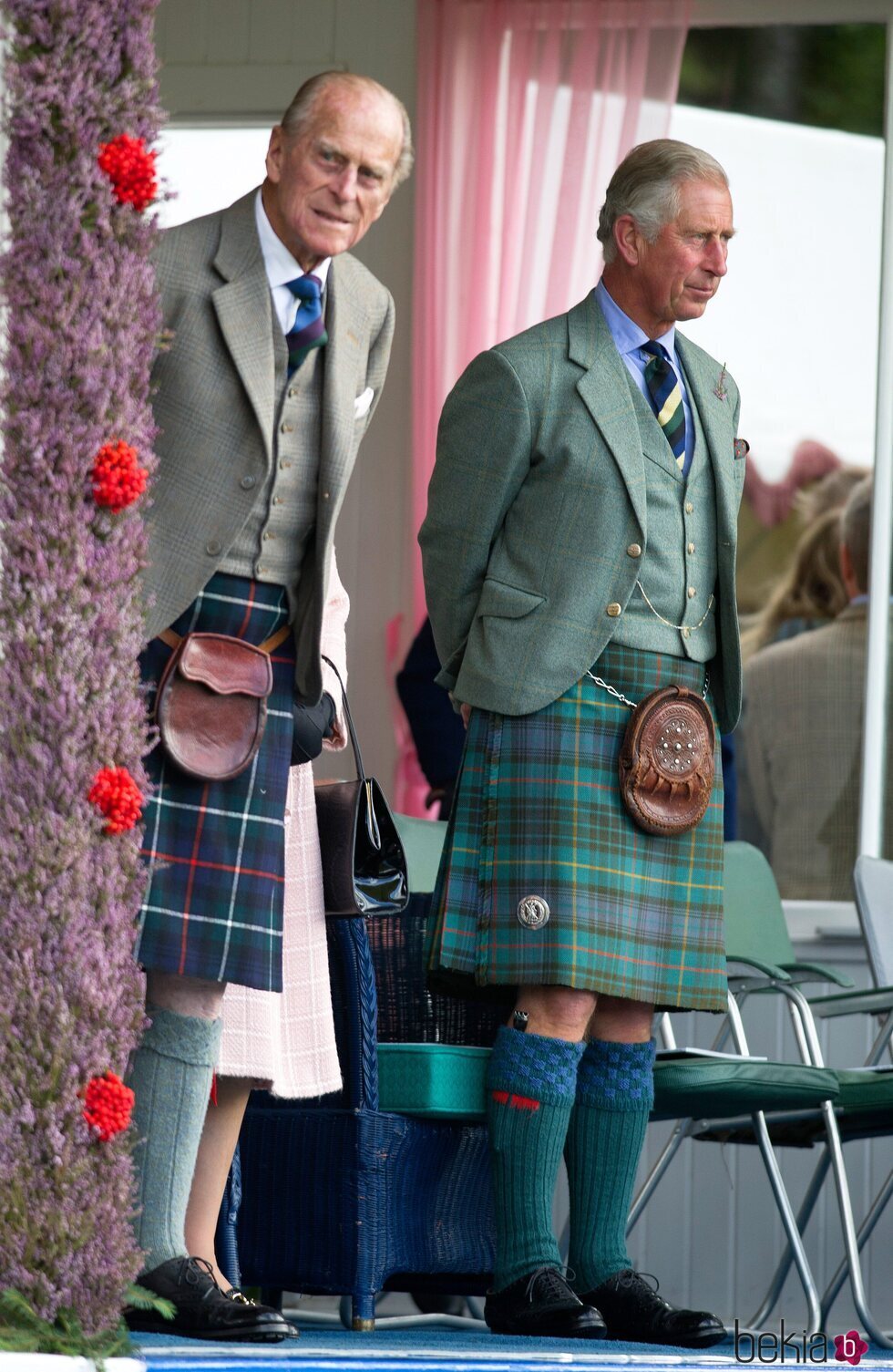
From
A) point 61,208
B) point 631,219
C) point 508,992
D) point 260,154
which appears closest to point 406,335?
point 260,154

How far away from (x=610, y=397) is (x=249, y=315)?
0.76 m

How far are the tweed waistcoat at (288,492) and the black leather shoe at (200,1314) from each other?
3.01 feet

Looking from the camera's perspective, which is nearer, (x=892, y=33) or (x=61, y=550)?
(x=61, y=550)

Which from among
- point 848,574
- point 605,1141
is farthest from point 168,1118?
point 848,574

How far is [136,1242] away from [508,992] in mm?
883

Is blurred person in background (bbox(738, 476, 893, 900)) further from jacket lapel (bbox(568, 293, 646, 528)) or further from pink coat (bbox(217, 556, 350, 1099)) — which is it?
pink coat (bbox(217, 556, 350, 1099))

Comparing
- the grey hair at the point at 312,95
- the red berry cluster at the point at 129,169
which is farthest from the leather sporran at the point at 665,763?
the red berry cluster at the point at 129,169

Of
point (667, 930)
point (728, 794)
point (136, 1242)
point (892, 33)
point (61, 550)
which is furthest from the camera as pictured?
point (892, 33)

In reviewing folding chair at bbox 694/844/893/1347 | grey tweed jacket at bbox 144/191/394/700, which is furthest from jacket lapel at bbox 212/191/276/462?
folding chair at bbox 694/844/893/1347

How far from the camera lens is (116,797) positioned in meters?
2.35

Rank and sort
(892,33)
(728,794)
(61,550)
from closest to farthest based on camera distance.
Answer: (61,550)
(728,794)
(892,33)

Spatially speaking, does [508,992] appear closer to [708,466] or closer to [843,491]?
[708,466]

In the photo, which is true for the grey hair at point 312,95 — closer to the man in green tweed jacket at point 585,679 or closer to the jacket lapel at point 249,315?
the jacket lapel at point 249,315

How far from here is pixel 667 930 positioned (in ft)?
10.6
